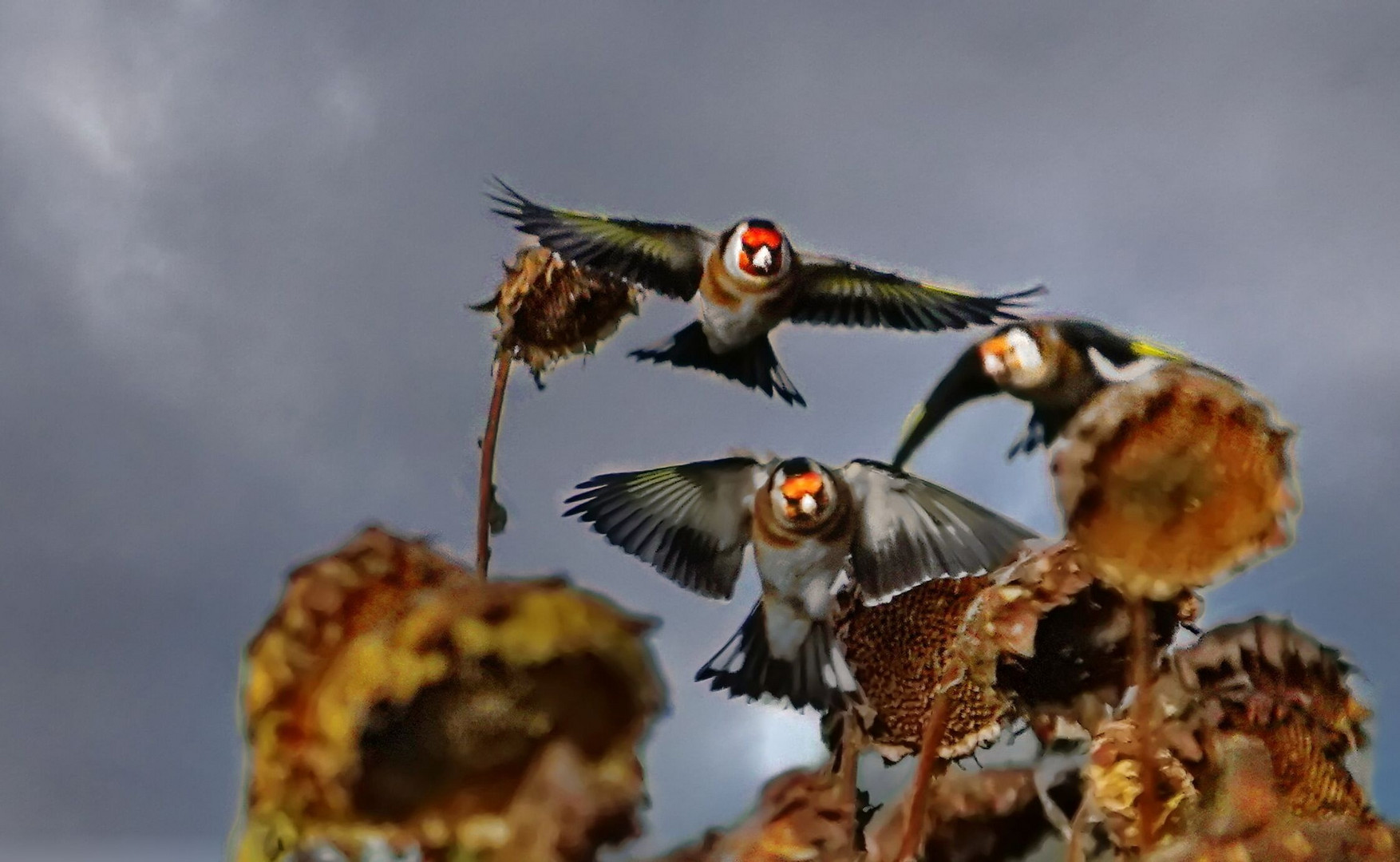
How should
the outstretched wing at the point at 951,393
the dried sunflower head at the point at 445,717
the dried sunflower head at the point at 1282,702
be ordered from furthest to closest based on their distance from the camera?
the outstretched wing at the point at 951,393 < the dried sunflower head at the point at 1282,702 < the dried sunflower head at the point at 445,717

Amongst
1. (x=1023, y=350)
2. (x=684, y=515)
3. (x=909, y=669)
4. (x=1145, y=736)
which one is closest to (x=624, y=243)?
(x=684, y=515)

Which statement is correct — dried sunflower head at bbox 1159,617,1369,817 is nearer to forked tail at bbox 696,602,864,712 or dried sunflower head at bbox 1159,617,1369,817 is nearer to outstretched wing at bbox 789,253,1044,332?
forked tail at bbox 696,602,864,712

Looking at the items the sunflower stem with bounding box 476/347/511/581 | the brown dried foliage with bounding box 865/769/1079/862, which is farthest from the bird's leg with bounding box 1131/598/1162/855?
the sunflower stem with bounding box 476/347/511/581

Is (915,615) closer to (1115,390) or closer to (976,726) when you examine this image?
(976,726)

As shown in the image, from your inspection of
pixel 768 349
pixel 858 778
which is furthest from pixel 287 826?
pixel 768 349

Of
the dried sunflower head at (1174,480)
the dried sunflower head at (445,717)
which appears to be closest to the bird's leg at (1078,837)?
the dried sunflower head at (1174,480)

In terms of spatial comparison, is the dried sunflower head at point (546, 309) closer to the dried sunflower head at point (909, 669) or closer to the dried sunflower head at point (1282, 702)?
the dried sunflower head at point (909, 669)
